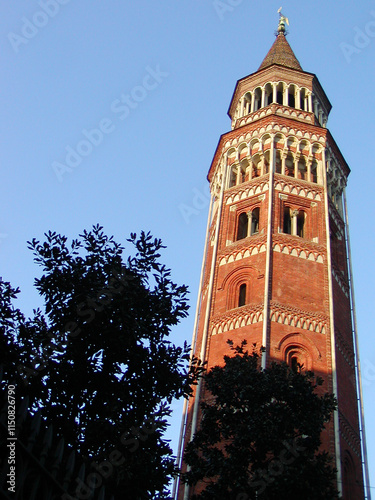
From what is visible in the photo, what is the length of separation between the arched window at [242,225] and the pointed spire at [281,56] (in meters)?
11.2

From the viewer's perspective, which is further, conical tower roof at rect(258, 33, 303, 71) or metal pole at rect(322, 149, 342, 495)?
conical tower roof at rect(258, 33, 303, 71)

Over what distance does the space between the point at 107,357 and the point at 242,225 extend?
60.1 ft

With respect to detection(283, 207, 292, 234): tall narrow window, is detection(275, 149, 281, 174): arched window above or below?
above

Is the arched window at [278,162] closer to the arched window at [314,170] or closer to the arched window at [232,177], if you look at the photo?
the arched window at [314,170]

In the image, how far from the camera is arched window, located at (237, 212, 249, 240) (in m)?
30.3

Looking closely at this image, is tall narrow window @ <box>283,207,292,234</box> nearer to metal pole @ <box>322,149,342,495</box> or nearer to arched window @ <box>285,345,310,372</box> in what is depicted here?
metal pole @ <box>322,149,342,495</box>

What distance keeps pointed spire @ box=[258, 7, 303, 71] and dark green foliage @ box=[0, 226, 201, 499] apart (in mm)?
26223

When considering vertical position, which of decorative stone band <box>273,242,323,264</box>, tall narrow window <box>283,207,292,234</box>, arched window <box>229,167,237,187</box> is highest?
arched window <box>229,167,237,187</box>

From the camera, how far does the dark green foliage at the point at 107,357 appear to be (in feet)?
40.0

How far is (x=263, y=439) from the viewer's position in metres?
14.1

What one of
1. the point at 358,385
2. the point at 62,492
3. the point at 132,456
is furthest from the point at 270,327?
the point at 62,492

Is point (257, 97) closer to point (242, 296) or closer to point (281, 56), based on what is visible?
point (281, 56)

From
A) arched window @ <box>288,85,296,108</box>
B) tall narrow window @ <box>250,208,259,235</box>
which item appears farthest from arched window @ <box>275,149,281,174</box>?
arched window @ <box>288,85,296,108</box>
